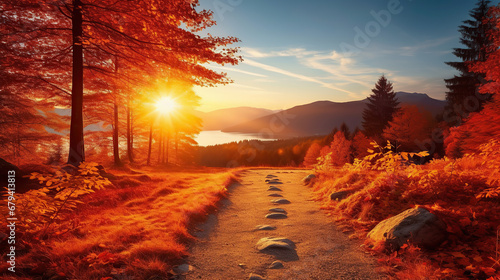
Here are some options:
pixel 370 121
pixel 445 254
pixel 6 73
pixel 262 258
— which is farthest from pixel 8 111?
pixel 370 121

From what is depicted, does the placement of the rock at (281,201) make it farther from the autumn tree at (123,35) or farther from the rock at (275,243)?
the autumn tree at (123,35)

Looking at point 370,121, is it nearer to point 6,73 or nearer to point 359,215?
point 359,215

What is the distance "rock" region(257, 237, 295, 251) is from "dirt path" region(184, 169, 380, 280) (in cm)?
8

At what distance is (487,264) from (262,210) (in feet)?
15.4

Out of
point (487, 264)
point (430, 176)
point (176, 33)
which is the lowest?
point (487, 264)

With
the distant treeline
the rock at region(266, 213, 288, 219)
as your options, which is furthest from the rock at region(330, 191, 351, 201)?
the distant treeline

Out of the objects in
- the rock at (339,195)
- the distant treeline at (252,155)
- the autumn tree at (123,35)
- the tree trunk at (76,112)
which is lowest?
the distant treeline at (252,155)

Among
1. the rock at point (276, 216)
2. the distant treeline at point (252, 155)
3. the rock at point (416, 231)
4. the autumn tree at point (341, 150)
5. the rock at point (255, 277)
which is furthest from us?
the distant treeline at point (252, 155)

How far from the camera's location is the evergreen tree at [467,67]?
22697mm

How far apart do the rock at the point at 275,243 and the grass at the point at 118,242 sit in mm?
1328

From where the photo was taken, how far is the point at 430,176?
504 centimetres

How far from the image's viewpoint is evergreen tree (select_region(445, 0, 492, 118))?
2270 cm

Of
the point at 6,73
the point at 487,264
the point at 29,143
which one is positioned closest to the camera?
the point at 487,264

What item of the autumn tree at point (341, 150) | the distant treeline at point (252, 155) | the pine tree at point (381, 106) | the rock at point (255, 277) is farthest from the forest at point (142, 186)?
the distant treeline at point (252, 155)
